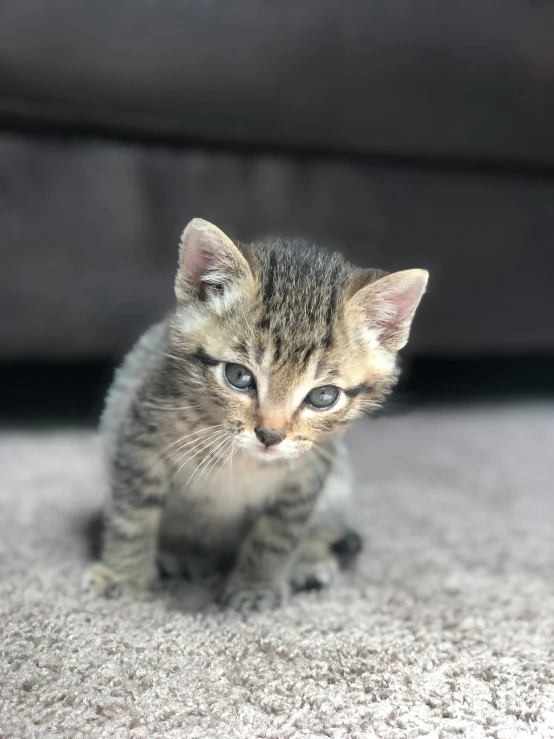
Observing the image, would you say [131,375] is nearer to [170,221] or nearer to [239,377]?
[239,377]

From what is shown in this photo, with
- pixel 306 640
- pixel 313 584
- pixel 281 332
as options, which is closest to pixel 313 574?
pixel 313 584

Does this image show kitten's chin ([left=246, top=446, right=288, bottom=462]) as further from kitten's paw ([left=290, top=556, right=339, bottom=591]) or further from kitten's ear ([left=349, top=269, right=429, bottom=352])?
kitten's paw ([left=290, top=556, right=339, bottom=591])

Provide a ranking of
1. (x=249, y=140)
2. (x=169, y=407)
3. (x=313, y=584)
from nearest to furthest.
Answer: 1. (x=169, y=407)
2. (x=313, y=584)
3. (x=249, y=140)

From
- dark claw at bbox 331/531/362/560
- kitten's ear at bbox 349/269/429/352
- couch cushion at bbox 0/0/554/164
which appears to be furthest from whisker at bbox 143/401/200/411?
couch cushion at bbox 0/0/554/164

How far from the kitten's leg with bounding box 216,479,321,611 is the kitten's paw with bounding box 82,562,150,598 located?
10cm

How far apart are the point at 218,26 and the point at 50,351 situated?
25.0 inches

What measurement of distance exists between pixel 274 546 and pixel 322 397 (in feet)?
0.83

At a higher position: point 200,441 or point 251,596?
Answer: point 200,441

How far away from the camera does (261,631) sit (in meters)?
0.83

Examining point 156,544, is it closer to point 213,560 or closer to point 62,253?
point 213,560

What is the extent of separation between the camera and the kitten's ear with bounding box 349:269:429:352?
0.76 meters

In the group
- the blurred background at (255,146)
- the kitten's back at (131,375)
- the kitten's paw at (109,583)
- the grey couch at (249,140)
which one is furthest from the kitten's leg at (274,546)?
the grey couch at (249,140)

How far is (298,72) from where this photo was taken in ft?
4.39

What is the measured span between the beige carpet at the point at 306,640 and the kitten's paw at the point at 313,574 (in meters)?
0.02
